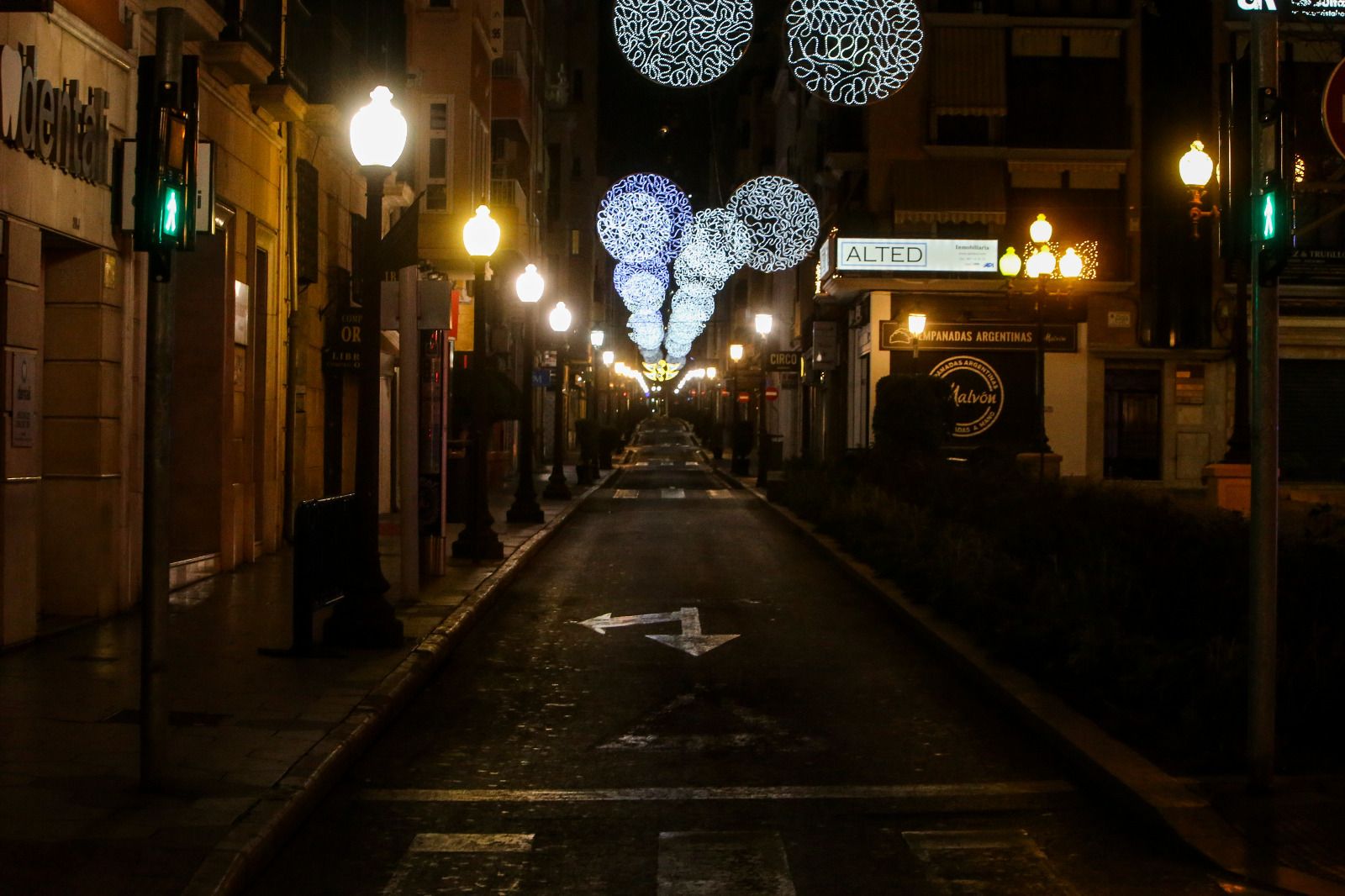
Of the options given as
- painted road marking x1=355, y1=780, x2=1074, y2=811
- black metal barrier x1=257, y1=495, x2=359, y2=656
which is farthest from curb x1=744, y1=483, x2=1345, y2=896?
black metal barrier x1=257, y1=495, x2=359, y2=656

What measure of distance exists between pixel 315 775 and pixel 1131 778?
387 cm

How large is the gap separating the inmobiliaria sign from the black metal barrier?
3.31 metres

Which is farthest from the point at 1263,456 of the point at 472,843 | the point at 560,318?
the point at 560,318

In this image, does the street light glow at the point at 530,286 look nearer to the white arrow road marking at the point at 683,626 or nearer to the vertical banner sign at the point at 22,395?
the white arrow road marking at the point at 683,626

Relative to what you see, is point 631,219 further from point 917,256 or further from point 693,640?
point 693,640

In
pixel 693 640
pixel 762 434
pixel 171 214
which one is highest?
pixel 171 214

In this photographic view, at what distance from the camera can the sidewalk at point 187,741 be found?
5305 millimetres

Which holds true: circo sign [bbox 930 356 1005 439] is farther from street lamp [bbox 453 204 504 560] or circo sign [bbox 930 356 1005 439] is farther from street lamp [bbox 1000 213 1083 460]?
street lamp [bbox 453 204 504 560]

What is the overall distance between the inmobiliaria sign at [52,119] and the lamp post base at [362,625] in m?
4.01

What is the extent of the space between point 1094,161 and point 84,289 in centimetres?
3103

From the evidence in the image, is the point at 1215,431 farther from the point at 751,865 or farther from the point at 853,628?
the point at 751,865

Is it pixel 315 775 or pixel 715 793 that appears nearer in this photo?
pixel 315 775

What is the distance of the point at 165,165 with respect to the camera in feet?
19.5

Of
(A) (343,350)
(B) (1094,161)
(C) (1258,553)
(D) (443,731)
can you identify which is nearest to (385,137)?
(D) (443,731)
